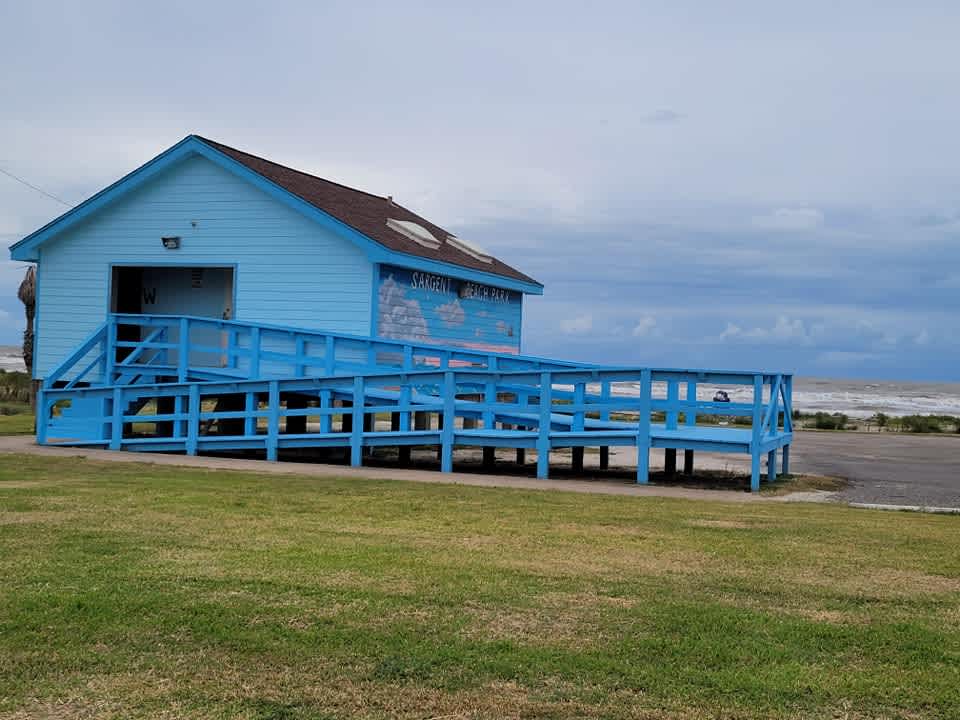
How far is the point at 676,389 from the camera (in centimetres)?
1584

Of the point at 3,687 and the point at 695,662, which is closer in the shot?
the point at 3,687

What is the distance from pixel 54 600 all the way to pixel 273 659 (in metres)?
1.65

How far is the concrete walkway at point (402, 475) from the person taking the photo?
14.2 m

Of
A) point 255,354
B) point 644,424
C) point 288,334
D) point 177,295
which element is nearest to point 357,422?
point 288,334

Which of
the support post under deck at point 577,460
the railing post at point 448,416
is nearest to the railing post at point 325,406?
the railing post at point 448,416

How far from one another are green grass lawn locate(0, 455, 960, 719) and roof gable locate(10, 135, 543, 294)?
9.73 m

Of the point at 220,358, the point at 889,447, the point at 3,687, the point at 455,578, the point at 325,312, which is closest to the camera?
the point at 3,687

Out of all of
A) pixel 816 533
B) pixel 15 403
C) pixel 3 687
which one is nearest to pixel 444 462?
pixel 816 533

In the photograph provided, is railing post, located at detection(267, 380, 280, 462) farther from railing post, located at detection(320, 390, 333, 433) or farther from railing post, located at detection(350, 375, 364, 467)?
railing post, located at detection(350, 375, 364, 467)

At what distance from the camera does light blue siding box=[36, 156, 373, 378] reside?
1988cm

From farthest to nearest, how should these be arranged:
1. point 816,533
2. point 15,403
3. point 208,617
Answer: point 15,403, point 816,533, point 208,617

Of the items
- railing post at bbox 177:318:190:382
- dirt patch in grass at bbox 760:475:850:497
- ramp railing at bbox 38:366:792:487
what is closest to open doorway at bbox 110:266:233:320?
ramp railing at bbox 38:366:792:487

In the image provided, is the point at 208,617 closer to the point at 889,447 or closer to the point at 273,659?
the point at 273,659

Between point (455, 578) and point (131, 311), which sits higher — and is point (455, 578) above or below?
below
